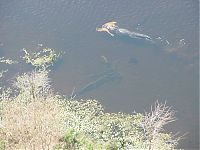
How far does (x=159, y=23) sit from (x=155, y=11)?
120 centimetres

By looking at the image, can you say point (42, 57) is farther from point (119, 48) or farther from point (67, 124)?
point (67, 124)

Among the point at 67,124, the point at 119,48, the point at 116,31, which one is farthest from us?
the point at 116,31

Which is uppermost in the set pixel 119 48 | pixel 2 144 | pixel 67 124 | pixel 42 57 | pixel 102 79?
pixel 119 48

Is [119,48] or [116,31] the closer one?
[119,48]

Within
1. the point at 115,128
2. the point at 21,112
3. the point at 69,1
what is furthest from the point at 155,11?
the point at 21,112

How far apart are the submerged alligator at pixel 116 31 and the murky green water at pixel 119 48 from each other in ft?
0.87

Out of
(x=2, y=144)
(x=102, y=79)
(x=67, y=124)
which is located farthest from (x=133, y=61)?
(x=2, y=144)

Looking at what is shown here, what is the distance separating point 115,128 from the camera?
18828 millimetres

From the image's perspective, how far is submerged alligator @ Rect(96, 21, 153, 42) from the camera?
24.9 m

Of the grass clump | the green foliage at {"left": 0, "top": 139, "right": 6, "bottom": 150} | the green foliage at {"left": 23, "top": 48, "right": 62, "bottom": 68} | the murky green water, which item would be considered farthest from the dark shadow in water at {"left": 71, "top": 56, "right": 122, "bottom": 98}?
the green foliage at {"left": 0, "top": 139, "right": 6, "bottom": 150}

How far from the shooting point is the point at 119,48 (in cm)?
2448

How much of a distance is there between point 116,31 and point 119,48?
1.17 meters

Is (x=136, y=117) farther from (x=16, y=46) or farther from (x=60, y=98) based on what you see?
(x=16, y=46)

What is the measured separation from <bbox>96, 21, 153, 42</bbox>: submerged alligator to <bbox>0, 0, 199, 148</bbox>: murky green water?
266 millimetres
